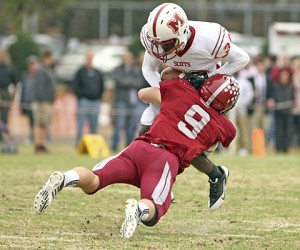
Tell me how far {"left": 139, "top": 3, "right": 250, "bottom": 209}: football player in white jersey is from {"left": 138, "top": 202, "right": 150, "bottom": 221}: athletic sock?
1.15 m

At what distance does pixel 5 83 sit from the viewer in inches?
719

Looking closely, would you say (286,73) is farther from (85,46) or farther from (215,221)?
(85,46)

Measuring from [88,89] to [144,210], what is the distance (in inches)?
441

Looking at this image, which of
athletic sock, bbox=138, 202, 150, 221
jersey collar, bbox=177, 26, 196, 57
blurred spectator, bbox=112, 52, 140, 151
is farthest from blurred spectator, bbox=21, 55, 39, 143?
athletic sock, bbox=138, 202, 150, 221

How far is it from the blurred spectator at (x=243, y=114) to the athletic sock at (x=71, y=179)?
11.3 meters

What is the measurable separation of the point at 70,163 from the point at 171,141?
597cm

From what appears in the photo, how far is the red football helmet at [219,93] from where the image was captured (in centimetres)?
748

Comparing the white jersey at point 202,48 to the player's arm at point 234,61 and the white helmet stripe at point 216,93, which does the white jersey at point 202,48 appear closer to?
the player's arm at point 234,61

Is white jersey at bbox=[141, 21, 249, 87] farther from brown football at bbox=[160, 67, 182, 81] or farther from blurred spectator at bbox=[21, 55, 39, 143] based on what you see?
blurred spectator at bbox=[21, 55, 39, 143]

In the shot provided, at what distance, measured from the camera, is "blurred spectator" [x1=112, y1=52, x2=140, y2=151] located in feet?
59.6

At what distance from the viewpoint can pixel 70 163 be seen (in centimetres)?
1329

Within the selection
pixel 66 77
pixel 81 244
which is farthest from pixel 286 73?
pixel 66 77

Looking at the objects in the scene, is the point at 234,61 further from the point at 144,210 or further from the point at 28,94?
the point at 28,94

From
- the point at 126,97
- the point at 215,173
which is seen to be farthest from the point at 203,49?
the point at 126,97
